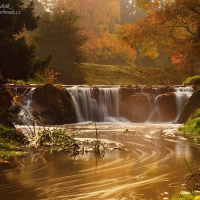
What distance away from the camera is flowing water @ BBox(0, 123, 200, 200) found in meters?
4.86

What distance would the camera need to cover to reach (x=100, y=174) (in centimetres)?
607

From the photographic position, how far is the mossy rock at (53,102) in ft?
60.2

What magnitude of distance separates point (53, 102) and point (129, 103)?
5581 mm

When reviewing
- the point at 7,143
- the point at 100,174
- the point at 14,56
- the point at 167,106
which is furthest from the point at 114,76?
the point at 100,174

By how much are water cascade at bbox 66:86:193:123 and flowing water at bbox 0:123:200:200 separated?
12.3 meters

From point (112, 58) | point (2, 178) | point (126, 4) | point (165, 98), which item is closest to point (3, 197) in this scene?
point (2, 178)

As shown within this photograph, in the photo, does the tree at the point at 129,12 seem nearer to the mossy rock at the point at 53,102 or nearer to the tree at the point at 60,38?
the tree at the point at 60,38

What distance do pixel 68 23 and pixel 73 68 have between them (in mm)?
3607

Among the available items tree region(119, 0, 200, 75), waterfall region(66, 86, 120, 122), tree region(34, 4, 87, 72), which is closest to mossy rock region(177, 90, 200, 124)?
tree region(119, 0, 200, 75)

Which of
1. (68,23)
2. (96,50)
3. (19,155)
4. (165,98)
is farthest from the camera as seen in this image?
(96,50)

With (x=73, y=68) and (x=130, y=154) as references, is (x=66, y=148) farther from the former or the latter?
(x=73, y=68)

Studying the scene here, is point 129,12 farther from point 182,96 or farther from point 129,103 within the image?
point 182,96

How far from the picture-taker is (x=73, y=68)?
2997 centimetres

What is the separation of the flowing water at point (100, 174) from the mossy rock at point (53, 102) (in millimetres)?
9709
